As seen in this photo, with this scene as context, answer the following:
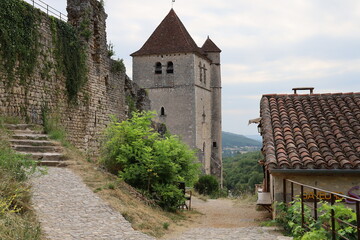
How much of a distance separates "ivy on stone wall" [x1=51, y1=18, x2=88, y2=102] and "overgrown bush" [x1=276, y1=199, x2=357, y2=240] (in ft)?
31.3

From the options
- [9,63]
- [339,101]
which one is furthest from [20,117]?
[339,101]

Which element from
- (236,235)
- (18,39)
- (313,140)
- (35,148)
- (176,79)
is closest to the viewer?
(236,235)

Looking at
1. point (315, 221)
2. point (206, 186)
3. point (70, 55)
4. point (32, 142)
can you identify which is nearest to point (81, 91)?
point (70, 55)

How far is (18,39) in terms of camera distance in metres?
13.7

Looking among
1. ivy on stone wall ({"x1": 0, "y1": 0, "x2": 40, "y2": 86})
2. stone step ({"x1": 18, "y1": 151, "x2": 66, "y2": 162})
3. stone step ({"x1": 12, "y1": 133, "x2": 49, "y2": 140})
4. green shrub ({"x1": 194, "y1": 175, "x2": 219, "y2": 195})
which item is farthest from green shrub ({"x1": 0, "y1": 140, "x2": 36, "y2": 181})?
green shrub ({"x1": 194, "y1": 175, "x2": 219, "y2": 195})

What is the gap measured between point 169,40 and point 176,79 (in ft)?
12.8

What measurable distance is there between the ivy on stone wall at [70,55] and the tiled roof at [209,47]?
34985 millimetres

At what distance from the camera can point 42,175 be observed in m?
10.2

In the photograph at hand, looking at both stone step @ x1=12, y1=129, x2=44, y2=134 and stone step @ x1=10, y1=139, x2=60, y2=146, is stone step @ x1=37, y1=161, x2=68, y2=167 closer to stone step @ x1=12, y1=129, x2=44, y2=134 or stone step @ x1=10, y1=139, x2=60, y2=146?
stone step @ x1=10, y1=139, x2=60, y2=146

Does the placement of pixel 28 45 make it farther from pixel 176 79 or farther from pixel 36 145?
pixel 176 79

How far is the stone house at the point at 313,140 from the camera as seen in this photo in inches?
388

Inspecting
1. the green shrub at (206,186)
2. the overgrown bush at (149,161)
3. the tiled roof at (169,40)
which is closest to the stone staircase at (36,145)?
the overgrown bush at (149,161)

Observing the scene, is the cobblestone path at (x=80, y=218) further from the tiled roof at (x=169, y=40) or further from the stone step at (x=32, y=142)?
the tiled roof at (x=169, y=40)

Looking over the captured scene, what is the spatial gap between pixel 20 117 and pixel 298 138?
26.1ft
